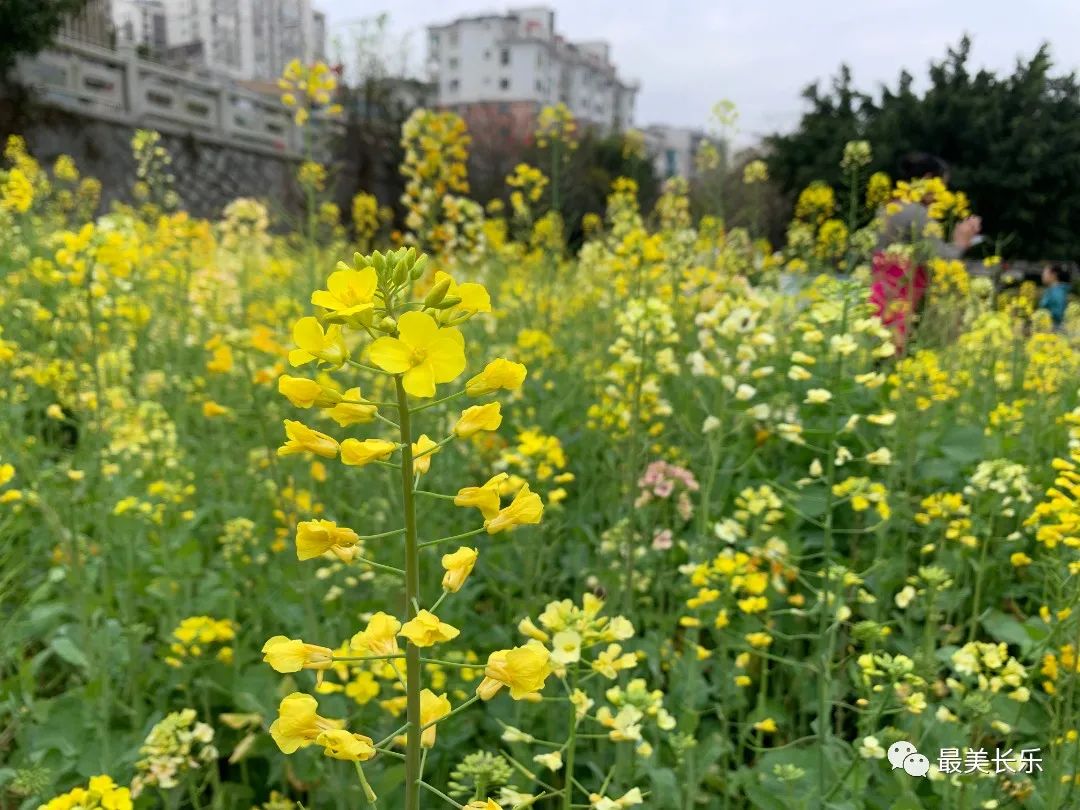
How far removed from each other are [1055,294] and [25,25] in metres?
15.8

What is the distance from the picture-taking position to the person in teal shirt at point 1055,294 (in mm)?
7438

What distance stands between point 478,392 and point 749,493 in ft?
4.08

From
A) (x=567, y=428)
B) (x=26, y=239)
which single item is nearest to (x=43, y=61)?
(x=26, y=239)

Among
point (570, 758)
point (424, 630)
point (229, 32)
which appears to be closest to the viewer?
point (424, 630)

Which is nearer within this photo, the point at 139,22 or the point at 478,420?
the point at 478,420

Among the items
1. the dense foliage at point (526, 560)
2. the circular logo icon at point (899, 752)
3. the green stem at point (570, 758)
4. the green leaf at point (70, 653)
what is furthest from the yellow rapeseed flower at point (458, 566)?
the green leaf at point (70, 653)

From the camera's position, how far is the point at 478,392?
87 centimetres

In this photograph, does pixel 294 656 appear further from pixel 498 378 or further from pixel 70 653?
pixel 70 653

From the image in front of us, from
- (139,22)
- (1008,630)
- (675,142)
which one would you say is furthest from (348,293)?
(675,142)

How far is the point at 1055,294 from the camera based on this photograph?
24.4 ft

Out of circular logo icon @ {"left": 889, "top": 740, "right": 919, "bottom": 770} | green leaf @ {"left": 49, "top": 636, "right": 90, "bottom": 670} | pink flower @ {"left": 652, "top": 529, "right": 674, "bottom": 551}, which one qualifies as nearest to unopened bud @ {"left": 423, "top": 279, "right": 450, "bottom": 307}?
circular logo icon @ {"left": 889, "top": 740, "right": 919, "bottom": 770}

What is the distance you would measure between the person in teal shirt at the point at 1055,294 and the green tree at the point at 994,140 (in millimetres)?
7068

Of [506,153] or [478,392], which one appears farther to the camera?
[506,153]

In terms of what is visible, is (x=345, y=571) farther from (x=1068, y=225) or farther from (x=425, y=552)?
(x=1068, y=225)
